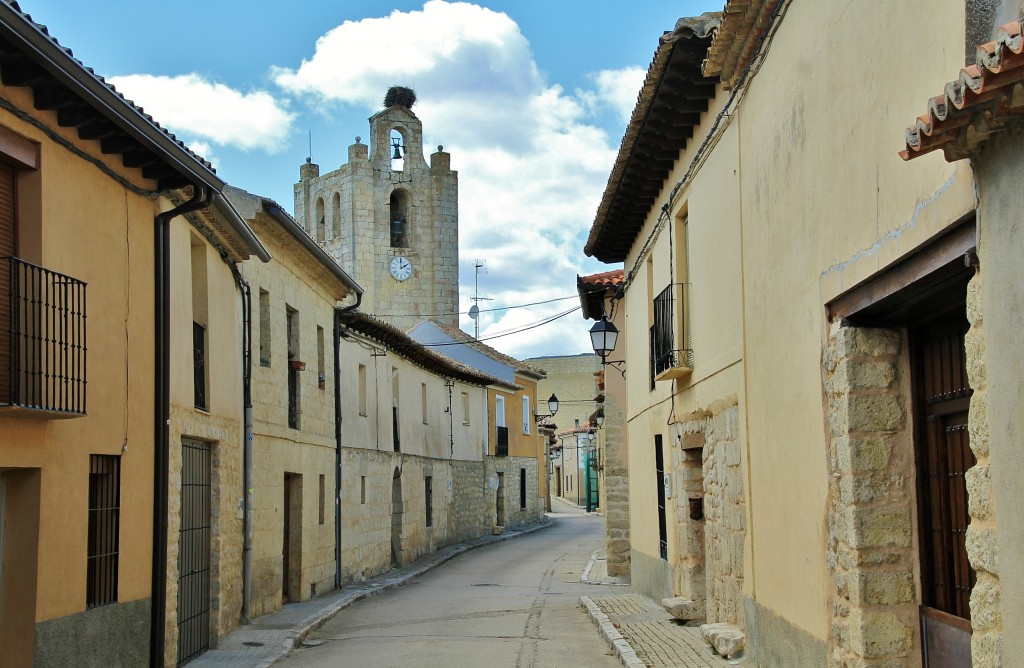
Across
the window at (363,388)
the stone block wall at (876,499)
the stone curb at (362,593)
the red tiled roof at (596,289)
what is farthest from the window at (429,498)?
the stone block wall at (876,499)

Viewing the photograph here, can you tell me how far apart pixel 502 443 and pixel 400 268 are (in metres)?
15.5

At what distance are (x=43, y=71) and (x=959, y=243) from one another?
5.75 meters

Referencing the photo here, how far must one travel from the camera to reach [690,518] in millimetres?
12289

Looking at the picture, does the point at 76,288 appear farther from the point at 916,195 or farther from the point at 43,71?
the point at 916,195

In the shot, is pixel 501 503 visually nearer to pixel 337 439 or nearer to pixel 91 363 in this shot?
pixel 337 439

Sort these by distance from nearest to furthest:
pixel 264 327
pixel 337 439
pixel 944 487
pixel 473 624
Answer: pixel 944 487
pixel 473 624
pixel 264 327
pixel 337 439

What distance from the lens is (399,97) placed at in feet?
178

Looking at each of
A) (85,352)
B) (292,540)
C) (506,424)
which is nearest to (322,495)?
(292,540)

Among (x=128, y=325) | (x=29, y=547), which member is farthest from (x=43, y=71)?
(x=29, y=547)

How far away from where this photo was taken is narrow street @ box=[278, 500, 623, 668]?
11727mm

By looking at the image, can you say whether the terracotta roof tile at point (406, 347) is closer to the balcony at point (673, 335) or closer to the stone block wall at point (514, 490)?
the stone block wall at point (514, 490)

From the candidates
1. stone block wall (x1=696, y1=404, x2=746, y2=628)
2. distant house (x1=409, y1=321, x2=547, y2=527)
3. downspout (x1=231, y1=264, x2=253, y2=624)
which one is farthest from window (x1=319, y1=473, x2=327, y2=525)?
distant house (x1=409, y1=321, x2=547, y2=527)

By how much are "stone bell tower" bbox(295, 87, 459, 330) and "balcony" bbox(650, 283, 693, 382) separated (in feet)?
131

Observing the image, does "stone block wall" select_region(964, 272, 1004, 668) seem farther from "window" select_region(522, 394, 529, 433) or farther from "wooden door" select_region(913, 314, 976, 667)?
"window" select_region(522, 394, 529, 433)
